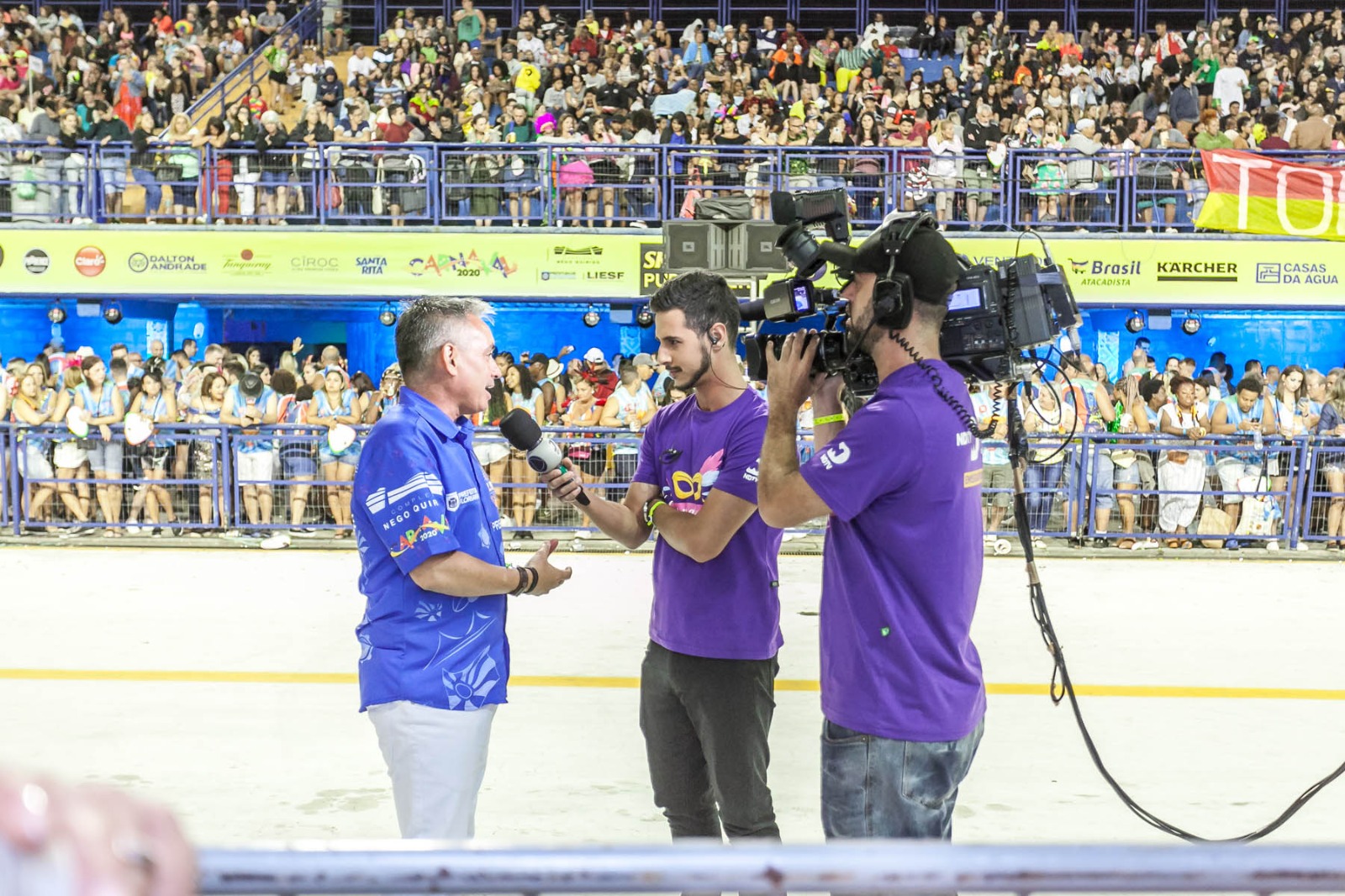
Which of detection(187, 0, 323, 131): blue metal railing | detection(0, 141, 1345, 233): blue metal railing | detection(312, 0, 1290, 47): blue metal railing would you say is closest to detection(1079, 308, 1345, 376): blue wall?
detection(0, 141, 1345, 233): blue metal railing

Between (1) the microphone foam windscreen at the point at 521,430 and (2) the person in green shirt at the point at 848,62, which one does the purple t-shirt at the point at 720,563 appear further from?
(2) the person in green shirt at the point at 848,62

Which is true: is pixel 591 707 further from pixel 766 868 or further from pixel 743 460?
pixel 766 868

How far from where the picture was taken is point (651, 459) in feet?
13.1

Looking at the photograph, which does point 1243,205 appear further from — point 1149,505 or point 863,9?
point 863,9

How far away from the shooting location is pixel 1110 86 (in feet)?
65.5

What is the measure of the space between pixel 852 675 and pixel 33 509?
37.7 ft

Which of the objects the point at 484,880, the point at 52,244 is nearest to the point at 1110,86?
the point at 52,244

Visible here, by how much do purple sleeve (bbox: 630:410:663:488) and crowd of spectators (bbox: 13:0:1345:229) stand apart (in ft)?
41.2

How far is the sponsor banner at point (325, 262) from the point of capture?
16766 millimetres

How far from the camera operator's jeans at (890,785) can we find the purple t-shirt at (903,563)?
1.5 inches

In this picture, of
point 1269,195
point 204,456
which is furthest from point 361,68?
point 1269,195

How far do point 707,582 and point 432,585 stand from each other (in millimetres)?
824

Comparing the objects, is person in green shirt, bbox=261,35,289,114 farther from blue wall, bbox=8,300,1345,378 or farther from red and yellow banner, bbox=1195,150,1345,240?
red and yellow banner, bbox=1195,150,1345,240

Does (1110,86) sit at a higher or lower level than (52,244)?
higher
